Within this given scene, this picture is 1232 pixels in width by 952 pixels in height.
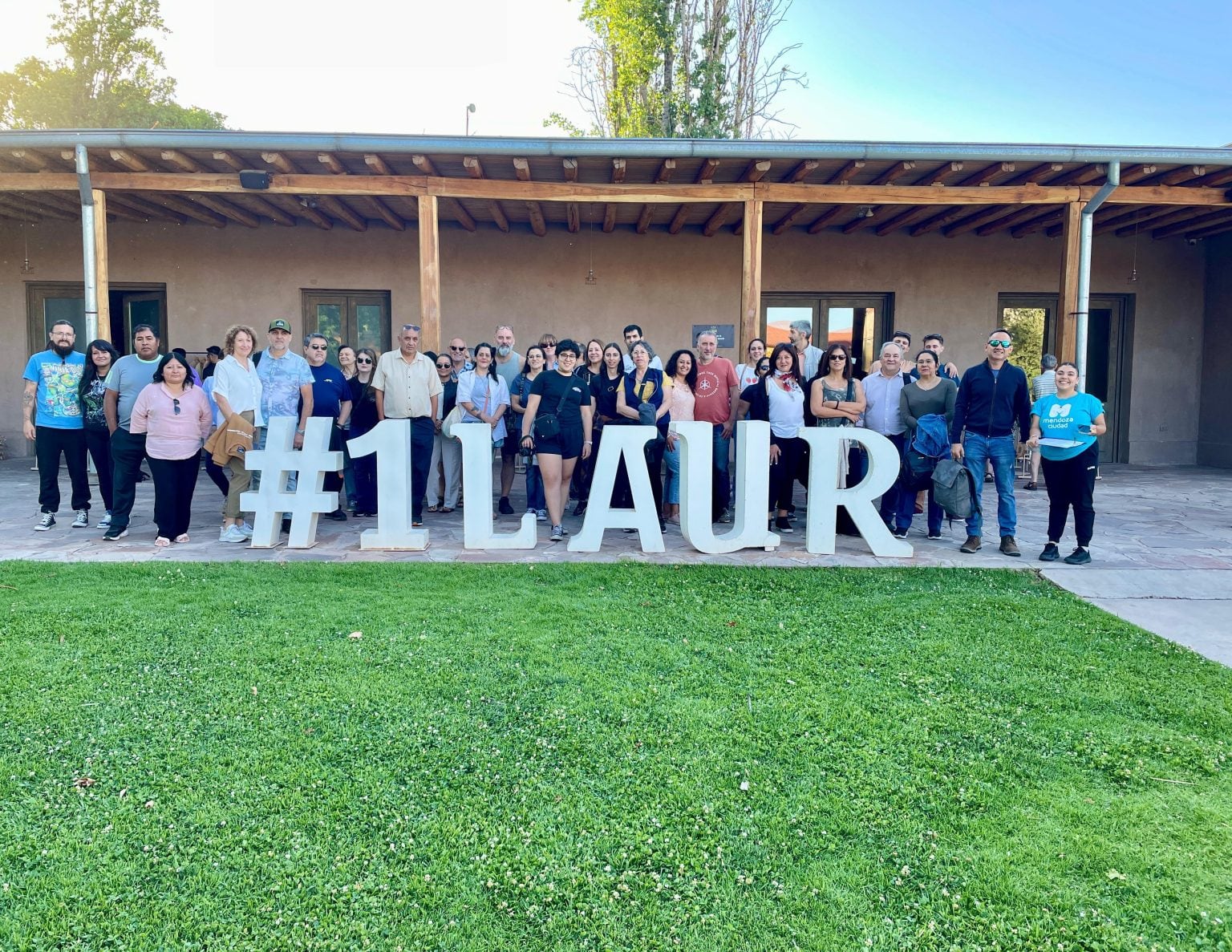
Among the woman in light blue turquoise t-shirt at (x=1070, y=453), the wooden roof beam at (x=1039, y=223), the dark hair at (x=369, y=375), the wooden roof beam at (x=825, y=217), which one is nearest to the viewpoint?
the woman in light blue turquoise t-shirt at (x=1070, y=453)

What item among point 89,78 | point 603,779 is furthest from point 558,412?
point 89,78

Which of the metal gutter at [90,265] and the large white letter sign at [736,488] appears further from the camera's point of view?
the metal gutter at [90,265]

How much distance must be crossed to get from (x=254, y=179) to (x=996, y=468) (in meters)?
7.38

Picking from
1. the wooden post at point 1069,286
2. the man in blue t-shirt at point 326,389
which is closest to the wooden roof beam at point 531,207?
the man in blue t-shirt at point 326,389

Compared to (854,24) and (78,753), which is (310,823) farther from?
(854,24)

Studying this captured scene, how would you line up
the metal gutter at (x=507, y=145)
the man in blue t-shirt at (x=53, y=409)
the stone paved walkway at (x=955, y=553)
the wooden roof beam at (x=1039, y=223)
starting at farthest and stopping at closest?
the wooden roof beam at (x=1039, y=223) → the metal gutter at (x=507, y=145) → the man in blue t-shirt at (x=53, y=409) → the stone paved walkway at (x=955, y=553)

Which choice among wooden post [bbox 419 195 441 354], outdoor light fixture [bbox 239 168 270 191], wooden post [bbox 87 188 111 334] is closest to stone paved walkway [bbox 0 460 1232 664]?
wooden post [bbox 87 188 111 334]

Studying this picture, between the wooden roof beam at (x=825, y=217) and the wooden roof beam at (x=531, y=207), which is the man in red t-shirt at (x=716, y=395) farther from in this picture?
the wooden roof beam at (x=825, y=217)

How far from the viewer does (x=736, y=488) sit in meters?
5.84

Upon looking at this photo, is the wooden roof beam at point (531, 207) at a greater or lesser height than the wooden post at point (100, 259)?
greater

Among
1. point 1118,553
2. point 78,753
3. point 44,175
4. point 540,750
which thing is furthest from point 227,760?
point 44,175

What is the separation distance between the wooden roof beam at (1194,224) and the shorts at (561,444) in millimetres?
9250

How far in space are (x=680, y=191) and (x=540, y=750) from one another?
700 cm

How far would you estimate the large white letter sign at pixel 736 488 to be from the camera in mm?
5777
